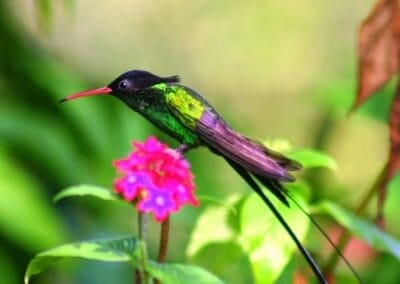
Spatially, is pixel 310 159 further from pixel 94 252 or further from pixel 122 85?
pixel 122 85

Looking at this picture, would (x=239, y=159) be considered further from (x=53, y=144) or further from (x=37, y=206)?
(x=53, y=144)

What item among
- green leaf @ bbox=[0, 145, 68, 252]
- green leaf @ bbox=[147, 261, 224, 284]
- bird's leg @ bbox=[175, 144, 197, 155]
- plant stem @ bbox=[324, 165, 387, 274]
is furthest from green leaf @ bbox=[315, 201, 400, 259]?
green leaf @ bbox=[0, 145, 68, 252]

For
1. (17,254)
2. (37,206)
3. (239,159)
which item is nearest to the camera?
(239,159)

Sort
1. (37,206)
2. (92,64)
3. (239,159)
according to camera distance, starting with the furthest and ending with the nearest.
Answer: (92,64), (37,206), (239,159)

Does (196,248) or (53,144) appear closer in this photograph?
(196,248)

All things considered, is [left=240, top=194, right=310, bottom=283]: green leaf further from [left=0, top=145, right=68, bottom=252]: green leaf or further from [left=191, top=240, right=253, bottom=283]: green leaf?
[left=0, top=145, right=68, bottom=252]: green leaf

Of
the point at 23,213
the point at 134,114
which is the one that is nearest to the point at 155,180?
the point at 23,213

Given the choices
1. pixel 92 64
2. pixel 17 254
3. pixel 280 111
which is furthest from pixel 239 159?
pixel 280 111
